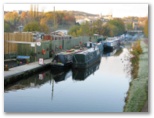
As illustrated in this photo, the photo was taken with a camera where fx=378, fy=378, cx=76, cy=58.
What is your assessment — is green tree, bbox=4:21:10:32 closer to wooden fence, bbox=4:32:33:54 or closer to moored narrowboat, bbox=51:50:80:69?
wooden fence, bbox=4:32:33:54

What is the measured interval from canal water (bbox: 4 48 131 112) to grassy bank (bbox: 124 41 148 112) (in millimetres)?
143

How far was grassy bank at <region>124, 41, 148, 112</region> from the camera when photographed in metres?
5.70

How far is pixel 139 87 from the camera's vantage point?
19.7 feet

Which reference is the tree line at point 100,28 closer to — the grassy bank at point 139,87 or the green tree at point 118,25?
the green tree at point 118,25

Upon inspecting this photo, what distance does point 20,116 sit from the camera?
18.5 ft

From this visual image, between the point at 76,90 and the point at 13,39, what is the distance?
4.70ft

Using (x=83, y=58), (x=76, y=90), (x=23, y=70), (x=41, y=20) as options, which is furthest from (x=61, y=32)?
(x=83, y=58)

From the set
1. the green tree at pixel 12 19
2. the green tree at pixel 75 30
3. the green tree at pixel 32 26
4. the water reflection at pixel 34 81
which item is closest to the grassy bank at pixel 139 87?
the green tree at pixel 75 30

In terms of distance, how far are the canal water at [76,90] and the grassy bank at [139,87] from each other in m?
0.14

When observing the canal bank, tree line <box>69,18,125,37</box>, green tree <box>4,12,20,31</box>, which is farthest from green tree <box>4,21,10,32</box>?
tree line <box>69,18,125,37</box>
